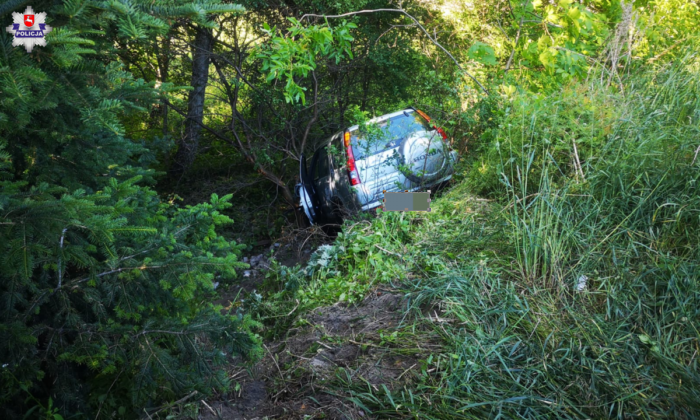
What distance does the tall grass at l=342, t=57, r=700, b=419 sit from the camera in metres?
2.52

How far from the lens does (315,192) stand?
8.11m

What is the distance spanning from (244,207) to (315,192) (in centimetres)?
208

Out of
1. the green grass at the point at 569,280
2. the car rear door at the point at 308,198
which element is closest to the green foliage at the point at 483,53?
the green grass at the point at 569,280

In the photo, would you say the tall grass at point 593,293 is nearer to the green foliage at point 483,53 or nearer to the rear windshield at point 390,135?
the green foliage at point 483,53

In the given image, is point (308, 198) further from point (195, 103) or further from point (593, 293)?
point (593, 293)

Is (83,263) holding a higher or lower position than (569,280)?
higher

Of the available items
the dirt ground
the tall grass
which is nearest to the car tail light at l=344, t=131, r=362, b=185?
the tall grass

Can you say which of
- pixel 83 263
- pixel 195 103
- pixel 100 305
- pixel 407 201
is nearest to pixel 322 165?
pixel 195 103

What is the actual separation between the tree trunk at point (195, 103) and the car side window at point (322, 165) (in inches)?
84.0

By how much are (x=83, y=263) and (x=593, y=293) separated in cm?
298

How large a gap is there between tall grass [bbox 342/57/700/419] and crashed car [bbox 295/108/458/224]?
1980 mm

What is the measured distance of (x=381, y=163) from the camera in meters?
6.67

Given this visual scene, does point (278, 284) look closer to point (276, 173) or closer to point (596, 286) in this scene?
point (596, 286)

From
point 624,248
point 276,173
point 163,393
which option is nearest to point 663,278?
point 624,248
